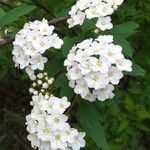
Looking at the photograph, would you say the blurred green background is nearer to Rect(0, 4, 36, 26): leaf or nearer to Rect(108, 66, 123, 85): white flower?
Rect(0, 4, 36, 26): leaf

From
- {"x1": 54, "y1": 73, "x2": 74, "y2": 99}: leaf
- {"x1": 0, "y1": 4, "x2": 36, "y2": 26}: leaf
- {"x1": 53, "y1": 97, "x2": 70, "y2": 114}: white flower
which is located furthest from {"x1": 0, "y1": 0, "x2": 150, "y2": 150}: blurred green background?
{"x1": 53, "y1": 97, "x2": 70, "y2": 114}: white flower

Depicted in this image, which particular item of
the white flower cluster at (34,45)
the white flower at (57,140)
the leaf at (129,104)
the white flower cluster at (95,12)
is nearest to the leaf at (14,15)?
the white flower cluster at (34,45)

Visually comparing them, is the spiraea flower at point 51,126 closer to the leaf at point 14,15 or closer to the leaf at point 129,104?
the leaf at point 14,15

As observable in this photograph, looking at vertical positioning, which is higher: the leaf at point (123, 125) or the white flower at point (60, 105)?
the white flower at point (60, 105)

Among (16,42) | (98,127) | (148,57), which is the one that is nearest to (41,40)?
(16,42)

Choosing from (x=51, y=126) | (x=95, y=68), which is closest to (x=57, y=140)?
(x=51, y=126)

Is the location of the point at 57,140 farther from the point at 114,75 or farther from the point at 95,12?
the point at 95,12

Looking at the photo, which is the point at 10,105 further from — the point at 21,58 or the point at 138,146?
the point at 21,58
